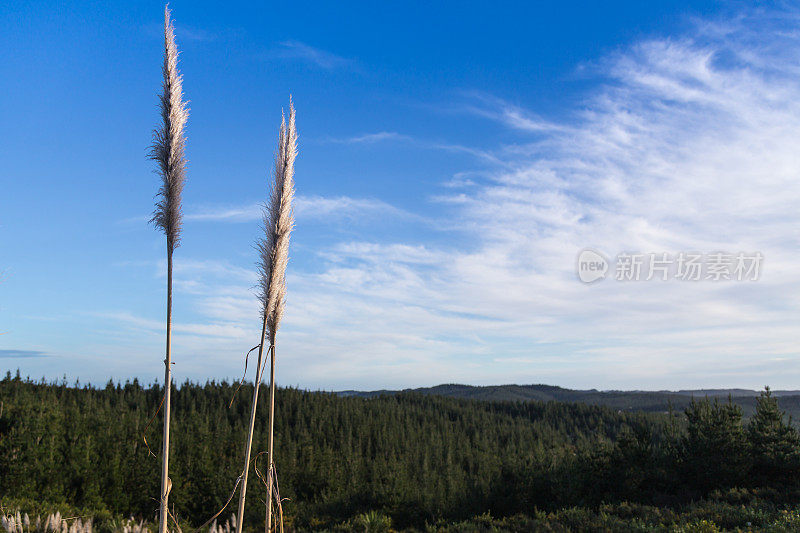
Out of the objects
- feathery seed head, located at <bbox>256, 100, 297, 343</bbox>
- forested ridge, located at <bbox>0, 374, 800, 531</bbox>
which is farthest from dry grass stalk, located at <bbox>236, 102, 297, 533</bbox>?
forested ridge, located at <bbox>0, 374, 800, 531</bbox>

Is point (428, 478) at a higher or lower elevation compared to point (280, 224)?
lower

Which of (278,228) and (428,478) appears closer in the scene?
(278,228)

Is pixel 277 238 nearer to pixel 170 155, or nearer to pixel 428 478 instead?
pixel 170 155

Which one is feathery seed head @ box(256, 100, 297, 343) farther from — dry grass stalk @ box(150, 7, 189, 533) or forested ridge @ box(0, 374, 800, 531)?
forested ridge @ box(0, 374, 800, 531)

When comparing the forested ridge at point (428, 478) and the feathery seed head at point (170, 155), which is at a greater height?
the feathery seed head at point (170, 155)

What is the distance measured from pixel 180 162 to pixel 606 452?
17.9m

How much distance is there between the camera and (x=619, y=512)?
38.7ft

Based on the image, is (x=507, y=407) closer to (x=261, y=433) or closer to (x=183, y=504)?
(x=261, y=433)

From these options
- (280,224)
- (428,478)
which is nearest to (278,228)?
(280,224)

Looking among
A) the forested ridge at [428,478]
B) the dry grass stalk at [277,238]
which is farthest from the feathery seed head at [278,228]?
the forested ridge at [428,478]

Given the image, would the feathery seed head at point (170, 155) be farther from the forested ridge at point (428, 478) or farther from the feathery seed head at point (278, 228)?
the forested ridge at point (428, 478)

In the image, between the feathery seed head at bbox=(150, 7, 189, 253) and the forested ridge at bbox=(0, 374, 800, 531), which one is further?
the forested ridge at bbox=(0, 374, 800, 531)

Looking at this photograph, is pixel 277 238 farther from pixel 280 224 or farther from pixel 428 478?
pixel 428 478

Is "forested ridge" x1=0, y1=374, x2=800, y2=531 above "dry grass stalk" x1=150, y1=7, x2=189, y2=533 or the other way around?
the other way around
